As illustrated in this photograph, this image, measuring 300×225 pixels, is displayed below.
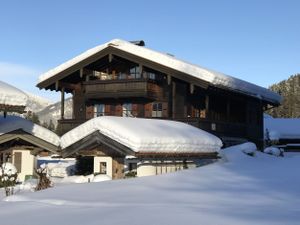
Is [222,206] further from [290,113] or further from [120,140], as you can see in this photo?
[290,113]

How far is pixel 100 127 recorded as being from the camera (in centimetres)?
1981

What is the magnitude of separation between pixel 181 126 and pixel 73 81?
1110 centimetres

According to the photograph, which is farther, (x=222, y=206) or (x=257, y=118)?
(x=257, y=118)

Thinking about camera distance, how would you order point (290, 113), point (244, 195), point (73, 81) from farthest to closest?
point (290, 113) < point (73, 81) < point (244, 195)

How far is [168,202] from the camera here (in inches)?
407

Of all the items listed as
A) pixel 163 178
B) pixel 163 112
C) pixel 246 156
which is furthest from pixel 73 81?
pixel 163 178

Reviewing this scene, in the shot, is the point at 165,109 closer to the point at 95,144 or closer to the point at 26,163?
Result: the point at 26,163

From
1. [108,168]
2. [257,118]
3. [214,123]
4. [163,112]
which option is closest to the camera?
[108,168]

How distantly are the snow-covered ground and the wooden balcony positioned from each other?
12.0m

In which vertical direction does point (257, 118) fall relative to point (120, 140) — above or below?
above

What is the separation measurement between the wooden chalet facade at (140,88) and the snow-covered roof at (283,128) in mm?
15833

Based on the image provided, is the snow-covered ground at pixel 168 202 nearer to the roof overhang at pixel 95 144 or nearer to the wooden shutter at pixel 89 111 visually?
the roof overhang at pixel 95 144

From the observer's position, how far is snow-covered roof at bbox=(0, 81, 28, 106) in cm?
2003

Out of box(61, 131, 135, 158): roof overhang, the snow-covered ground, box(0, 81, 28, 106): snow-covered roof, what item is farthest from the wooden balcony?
the snow-covered ground
